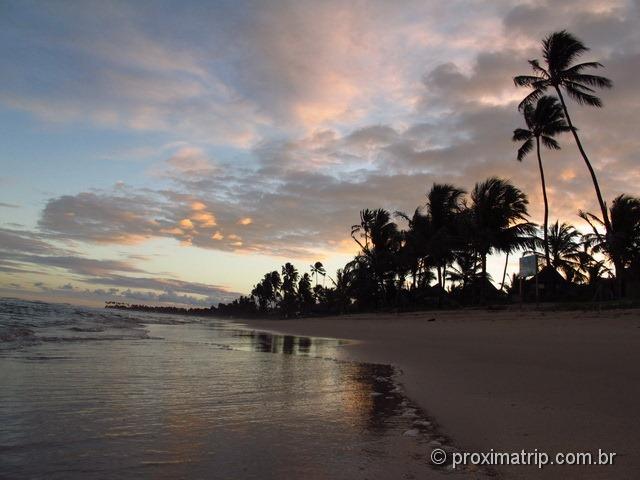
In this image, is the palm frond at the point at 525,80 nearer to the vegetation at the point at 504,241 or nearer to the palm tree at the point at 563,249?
the vegetation at the point at 504,241

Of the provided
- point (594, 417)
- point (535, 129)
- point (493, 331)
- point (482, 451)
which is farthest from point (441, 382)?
point (535, 129)

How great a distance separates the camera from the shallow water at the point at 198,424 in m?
2.95

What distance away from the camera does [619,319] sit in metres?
13.7

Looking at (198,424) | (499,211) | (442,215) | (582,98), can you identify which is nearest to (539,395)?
(198,424)

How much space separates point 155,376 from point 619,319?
13.4 m

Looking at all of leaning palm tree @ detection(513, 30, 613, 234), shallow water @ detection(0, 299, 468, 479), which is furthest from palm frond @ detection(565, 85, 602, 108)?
shallow water @ detection(0, 299, 468, 479)

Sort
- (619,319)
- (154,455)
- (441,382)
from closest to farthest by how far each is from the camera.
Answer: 1. (154,455)
2. (441,382)
3. (619,319)

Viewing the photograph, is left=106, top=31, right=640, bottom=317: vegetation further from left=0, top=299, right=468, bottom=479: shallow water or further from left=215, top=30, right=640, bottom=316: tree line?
left=0, top=299, right=468, bottom=479: shallow water

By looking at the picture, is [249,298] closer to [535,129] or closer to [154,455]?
[535,129]

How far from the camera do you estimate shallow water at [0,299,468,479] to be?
2947 millimetres

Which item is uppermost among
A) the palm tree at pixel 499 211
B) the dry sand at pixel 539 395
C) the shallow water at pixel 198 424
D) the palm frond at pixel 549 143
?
the palm frond at pixel 549 143

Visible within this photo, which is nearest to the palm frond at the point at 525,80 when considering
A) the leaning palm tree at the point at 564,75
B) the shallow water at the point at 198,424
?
the leaning palm tree at the point at 564,75

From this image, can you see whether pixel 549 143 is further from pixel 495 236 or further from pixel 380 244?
pixel 380 244

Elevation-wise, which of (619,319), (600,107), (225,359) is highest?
(600,107)
